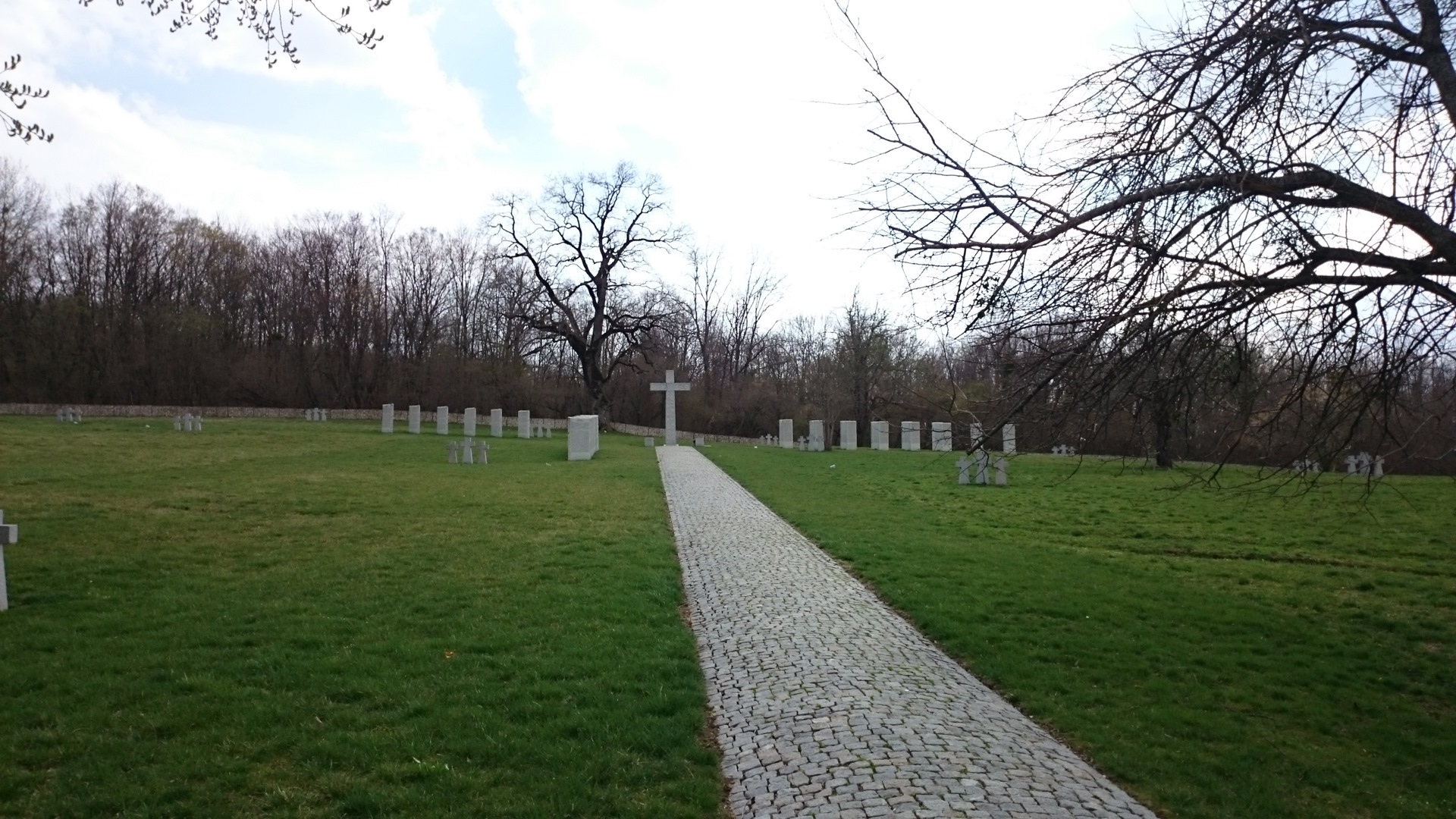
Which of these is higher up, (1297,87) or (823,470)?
(1297,87)

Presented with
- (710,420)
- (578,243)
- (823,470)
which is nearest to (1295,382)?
(823,470)

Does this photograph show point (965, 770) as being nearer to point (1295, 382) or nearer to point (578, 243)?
point (1295, 382)

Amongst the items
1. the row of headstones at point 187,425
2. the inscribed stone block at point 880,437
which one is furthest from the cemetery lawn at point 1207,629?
the row of headstones at point 187,425

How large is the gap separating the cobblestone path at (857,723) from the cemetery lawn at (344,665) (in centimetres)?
32

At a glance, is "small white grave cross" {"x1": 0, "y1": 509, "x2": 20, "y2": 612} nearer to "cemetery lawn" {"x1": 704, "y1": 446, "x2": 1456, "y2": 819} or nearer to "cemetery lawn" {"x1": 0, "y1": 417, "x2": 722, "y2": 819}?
"cemetery lawn" {"x1": 0, "y1": 417, "x2": 722, "y2": 819}

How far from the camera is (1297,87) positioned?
17.9 feet

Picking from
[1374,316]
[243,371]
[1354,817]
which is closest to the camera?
[1354,817]

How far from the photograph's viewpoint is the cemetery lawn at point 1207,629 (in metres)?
4.79

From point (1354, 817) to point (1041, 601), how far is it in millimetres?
4533

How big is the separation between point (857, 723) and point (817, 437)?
3279cm

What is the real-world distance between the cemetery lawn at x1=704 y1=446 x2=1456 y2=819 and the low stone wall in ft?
107

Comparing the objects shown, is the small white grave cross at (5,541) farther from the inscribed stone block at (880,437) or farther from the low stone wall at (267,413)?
the low stone wall at (267,413)

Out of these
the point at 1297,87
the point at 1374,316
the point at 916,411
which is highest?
the point at 1297,87

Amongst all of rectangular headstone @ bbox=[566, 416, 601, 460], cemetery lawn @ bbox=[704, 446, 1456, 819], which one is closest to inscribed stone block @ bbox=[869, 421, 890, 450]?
rectangular headstone @ bbox=[566, 416, 601, 460]
